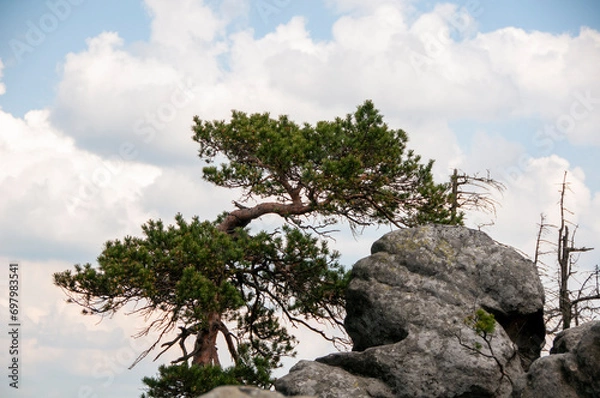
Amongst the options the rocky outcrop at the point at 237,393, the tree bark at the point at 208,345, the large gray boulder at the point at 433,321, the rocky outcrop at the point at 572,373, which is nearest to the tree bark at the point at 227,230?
the tree bark at the point at 208,345

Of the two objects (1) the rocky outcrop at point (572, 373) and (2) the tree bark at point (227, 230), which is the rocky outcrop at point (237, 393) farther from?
(2) the tree bark at point (227, 230)

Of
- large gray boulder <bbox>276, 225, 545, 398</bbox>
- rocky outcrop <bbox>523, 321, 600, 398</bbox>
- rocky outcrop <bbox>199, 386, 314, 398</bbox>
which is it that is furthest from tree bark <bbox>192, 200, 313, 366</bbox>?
rocky outcrop <bbox>199, 386, 314, 398</bbox>

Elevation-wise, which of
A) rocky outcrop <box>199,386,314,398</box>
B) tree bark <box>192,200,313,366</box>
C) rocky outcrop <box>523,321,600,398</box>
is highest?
tree bark <box>192,200,313,366</box>

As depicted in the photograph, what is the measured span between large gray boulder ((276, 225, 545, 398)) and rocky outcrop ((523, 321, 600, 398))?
112 centimetres

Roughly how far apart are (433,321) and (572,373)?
10.5 feet

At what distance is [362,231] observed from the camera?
1714 cm

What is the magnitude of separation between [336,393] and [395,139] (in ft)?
23.1

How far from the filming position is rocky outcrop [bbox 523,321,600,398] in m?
9.84

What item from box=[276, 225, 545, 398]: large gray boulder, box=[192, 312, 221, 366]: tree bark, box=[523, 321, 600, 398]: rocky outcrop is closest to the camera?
box=[523, 321, 600, 398]: rocky outcrop

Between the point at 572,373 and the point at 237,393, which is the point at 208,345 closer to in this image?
the point at 572,373

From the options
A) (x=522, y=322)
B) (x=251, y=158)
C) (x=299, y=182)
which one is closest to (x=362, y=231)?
Answer: (x=299, y=182)

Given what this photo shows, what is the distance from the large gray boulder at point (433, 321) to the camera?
12281 mm

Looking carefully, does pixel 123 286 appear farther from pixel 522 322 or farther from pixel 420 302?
pixel 522 322

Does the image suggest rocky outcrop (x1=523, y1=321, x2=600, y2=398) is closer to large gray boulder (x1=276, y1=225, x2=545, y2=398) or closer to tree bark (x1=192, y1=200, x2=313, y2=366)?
large gray boulder (x1=276, y1=225, x2=545, y2=398)
